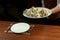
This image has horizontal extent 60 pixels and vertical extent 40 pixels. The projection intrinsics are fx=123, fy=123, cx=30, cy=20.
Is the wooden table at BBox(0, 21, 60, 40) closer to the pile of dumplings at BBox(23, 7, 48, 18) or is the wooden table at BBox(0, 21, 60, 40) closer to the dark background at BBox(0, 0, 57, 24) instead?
the pile of dumplings at BBox(23, 7, 48, 18)

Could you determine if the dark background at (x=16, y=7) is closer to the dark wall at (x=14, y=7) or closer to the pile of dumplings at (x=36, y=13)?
the dark wall at (x=14, y=7)

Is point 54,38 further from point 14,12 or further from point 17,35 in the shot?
point 14,12

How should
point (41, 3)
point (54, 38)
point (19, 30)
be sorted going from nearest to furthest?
point (54, 38) → point (19, 30) → point (41, 3)

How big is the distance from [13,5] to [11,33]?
0.37 meters

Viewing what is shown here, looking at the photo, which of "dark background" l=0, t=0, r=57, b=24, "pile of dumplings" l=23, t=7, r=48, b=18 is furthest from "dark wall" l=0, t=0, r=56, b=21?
"pile of dumplings" l=23, t=7, r=48, b=18

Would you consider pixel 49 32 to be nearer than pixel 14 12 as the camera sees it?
Yes

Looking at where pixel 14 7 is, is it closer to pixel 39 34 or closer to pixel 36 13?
pixel 36 13

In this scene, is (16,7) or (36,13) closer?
(36,13)

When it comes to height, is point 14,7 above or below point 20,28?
above

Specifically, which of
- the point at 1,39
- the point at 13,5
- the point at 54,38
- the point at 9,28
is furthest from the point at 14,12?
the point at 54,38

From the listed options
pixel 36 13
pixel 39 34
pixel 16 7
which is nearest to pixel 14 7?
pixel 16 7

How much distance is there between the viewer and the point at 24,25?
3.52ft

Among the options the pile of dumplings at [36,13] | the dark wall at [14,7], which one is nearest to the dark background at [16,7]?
the dark wall at [14,7]

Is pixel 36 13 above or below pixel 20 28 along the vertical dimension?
above
